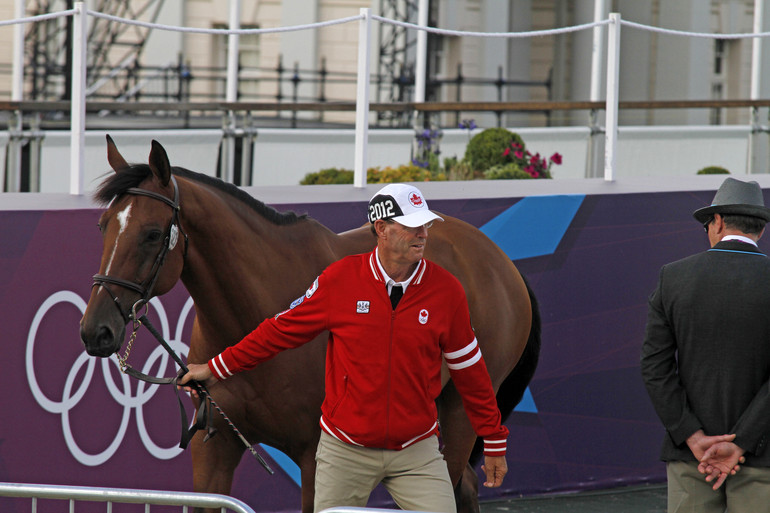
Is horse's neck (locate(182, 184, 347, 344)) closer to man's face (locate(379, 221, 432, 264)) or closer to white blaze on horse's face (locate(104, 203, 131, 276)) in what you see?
white blaze on horse's face (locate(104, 203, 131, 276))

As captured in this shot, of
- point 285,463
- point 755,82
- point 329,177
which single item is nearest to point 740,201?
point 285,463

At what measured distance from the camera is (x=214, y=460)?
4355mm

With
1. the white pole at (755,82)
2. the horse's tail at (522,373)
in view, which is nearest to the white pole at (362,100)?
the horse's tail at (522,373)

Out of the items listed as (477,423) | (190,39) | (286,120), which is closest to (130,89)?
(190,39)

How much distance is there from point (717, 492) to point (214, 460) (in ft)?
6.21

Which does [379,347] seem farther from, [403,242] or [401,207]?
[401,207]

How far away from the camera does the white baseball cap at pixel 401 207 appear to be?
3555 mm

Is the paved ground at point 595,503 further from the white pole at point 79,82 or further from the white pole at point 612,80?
the white pole at point 79,82

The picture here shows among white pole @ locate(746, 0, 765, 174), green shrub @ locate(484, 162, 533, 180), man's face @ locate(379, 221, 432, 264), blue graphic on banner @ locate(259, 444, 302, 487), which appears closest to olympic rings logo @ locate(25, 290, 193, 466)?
blue graphic on banner @ locate(259, 444, 302, 487)

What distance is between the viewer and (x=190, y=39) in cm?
2656

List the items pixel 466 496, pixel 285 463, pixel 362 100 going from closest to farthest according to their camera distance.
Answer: pixel 466 496 < pixel 285 463 < pixel 362 100

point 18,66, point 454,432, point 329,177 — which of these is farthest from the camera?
point 329,177

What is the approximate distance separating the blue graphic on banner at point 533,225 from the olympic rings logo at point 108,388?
72.3 inches

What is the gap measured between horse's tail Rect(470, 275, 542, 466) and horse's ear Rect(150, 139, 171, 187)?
7.79 feet
